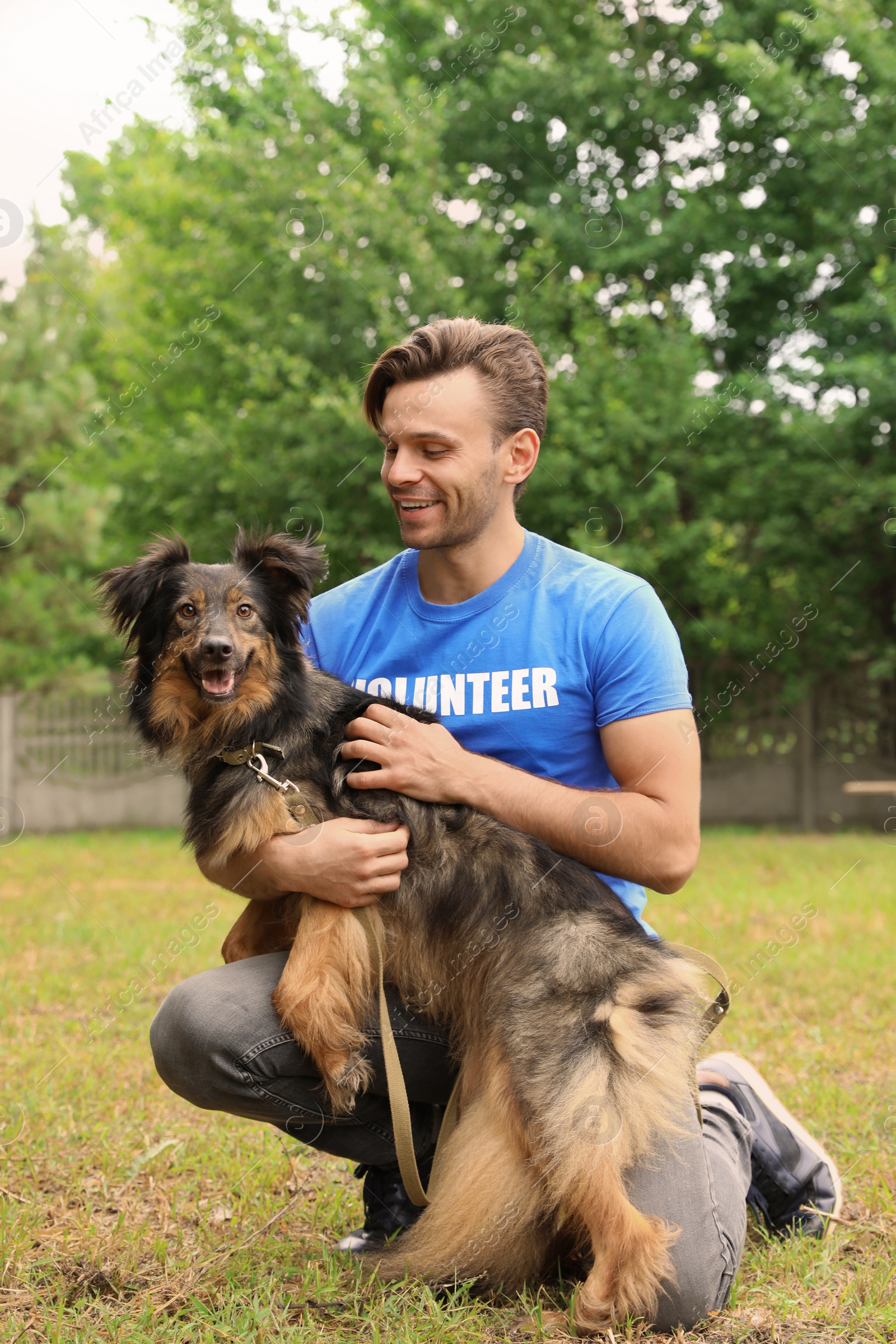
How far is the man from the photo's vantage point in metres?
2.75

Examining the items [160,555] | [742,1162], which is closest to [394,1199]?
[742,1162]

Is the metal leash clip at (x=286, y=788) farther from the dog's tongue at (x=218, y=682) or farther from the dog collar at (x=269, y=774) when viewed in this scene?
the dog's tongue at (x=218, y=682)

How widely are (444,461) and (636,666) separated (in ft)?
2.60

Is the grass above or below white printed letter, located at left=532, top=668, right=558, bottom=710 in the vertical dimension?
below

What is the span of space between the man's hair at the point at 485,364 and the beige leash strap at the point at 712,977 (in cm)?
152

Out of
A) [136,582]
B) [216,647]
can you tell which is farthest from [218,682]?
[136,582]

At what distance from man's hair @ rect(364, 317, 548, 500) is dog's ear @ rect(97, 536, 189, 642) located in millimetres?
783

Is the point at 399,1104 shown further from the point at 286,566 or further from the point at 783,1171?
the point at 286,566

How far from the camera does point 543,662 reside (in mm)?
2975

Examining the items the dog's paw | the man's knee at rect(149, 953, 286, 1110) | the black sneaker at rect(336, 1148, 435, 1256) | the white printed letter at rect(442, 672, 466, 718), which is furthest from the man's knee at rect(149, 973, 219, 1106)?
the white printed letter at rect(442, 672, 466, 718)

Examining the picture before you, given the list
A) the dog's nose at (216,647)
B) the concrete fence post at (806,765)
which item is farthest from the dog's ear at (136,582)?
the concrete fence post at (806,765)

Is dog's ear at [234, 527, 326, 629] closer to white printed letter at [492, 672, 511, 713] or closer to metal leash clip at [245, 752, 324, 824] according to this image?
metal leash clip at [245, 752, 324, 824]

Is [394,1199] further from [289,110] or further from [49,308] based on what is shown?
[289,110]

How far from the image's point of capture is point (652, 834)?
278 centimetres
